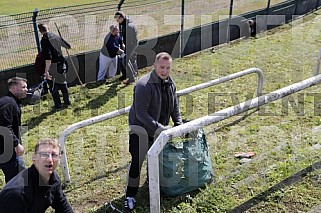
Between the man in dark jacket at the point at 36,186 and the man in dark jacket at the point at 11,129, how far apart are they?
125 cm

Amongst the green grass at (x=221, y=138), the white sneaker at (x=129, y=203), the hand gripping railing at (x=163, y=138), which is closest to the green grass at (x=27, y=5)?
the green grass at (x=221, y=138)

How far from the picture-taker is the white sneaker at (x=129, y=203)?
402 centimetres

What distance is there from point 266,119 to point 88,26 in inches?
267

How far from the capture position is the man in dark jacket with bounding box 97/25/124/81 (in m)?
7.95

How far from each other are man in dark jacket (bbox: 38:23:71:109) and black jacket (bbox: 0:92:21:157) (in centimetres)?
259

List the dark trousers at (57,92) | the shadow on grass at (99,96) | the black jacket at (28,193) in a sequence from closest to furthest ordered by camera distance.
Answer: the black jacket at (28,193) < the dark trousers at (57,92) < the shadow on grass at (99,96)

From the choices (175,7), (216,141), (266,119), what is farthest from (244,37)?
(216,141)

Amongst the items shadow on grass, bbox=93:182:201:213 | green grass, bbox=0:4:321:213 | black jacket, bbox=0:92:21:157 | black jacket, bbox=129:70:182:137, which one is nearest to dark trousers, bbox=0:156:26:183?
black jacket, bbox=0:92:21:157

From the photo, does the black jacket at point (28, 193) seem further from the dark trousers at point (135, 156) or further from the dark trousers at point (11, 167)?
the dark trousers at point (11, 167)

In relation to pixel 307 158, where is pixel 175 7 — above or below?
above

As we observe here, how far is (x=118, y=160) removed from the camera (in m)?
5.16

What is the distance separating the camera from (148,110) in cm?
385

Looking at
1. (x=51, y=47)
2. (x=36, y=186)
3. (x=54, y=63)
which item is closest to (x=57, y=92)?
(x=54, y=63)

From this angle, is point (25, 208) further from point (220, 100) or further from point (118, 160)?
point (220, 100)
